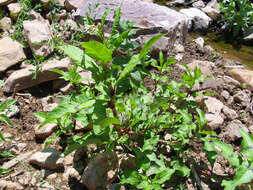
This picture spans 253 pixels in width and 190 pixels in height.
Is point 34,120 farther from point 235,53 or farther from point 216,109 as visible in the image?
point 235,53

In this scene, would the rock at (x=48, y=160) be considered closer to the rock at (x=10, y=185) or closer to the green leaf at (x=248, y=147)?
the rock at (x=10, y=185)

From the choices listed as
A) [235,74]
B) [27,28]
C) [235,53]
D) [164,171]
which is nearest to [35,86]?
[27,28]

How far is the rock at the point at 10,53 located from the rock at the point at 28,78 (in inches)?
13.7

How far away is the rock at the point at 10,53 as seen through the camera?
3203 mm

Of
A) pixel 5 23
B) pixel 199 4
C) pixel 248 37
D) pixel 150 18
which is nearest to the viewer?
pixel 150 18

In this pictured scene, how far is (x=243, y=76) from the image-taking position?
126 inches

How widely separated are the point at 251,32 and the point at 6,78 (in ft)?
14.5

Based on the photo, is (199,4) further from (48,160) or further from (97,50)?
(48,160)

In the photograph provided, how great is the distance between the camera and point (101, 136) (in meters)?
1.91

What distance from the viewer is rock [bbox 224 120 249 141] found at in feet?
8.23

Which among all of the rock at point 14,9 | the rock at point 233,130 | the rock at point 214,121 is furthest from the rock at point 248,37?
the rock at point 14,9

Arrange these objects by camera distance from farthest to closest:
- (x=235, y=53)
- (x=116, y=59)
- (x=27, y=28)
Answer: (x=235, y=53)
(x=27, y=28)
(x=116, y=59)

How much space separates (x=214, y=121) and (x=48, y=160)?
6.00 feet

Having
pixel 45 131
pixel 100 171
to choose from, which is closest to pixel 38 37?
pixel 45 131
